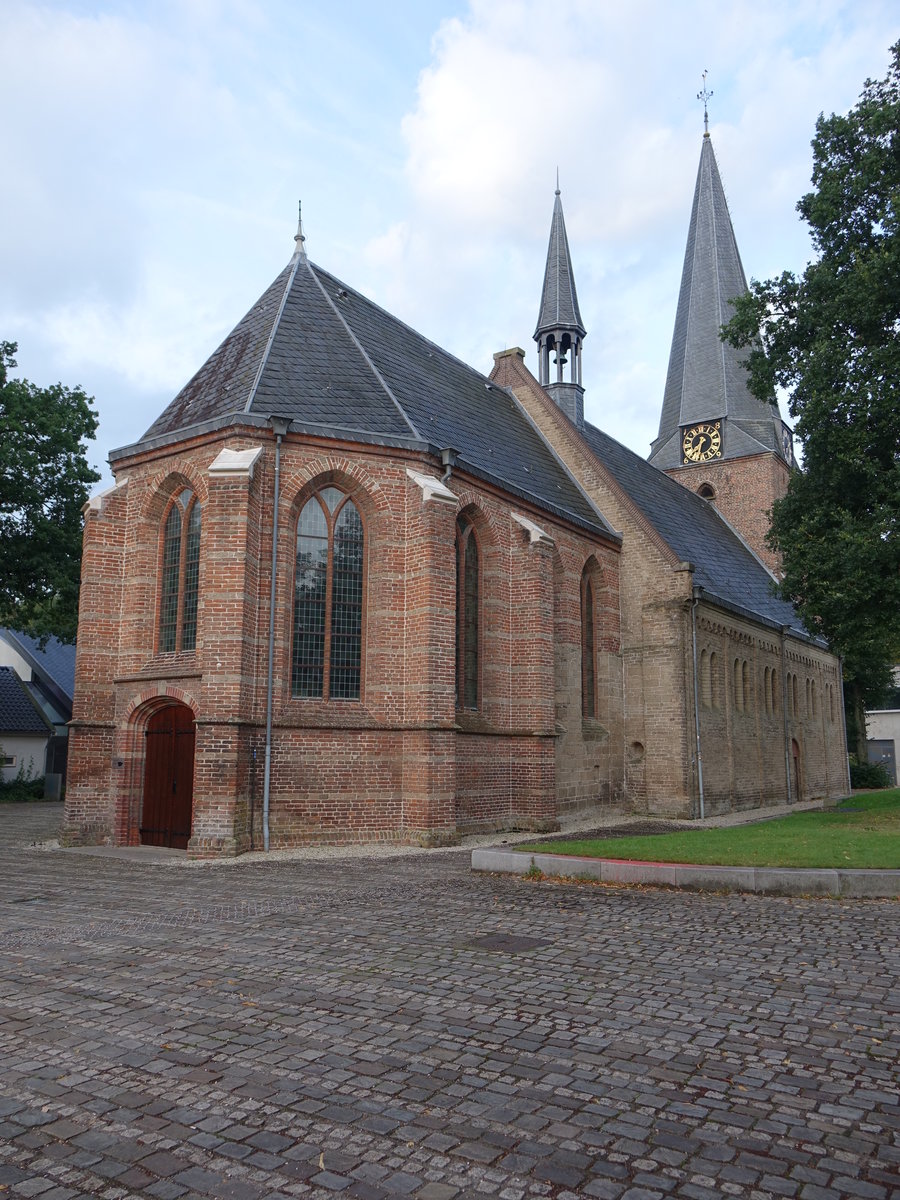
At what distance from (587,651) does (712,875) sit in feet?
41.4

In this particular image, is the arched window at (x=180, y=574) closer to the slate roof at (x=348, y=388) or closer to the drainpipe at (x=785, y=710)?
the slate roof at (x=348, y=388)

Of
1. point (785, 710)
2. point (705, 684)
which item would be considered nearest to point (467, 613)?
point (705, 684)

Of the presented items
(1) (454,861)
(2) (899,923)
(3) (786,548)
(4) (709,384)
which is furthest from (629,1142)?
(4) (709,384)

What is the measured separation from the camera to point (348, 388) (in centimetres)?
1791

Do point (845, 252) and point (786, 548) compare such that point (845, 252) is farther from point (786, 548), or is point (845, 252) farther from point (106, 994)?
point (106, 994)

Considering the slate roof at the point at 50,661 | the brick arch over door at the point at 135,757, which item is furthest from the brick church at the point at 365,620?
the slate roof at the point at 50,661

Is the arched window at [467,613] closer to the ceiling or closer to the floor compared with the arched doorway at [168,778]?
closer to the ceiling

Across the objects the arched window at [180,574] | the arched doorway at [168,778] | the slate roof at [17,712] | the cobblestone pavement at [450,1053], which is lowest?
the cobblestone pavement at [450,1053]

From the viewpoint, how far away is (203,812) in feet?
47.2

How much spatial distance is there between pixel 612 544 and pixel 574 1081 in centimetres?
2057

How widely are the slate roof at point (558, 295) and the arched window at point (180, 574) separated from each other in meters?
16.7

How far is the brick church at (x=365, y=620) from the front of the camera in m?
15.3

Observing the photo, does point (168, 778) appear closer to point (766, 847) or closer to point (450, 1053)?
point (766, 847)

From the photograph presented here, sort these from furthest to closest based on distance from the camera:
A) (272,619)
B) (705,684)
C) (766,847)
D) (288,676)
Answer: (705,684), (288,676), (272,619), (766,847)
